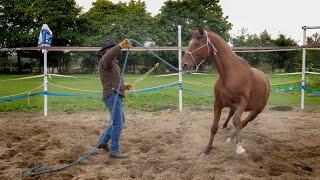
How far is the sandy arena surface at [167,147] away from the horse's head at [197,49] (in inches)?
56.9

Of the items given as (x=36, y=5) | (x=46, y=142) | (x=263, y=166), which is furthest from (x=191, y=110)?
(x=36, y=5)

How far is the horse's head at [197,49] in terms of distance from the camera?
5.61 metres

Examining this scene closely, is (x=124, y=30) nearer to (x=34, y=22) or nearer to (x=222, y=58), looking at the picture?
(x=34, y=22)

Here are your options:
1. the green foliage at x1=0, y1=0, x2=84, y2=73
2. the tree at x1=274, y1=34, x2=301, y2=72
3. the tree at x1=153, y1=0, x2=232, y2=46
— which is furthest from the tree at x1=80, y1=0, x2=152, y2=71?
the tree at x1=274, y1=34, x2=301, y2=72

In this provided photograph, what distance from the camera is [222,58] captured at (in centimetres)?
580

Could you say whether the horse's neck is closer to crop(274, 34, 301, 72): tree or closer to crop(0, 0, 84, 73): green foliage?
crop(274, 34, 301, 72): tree

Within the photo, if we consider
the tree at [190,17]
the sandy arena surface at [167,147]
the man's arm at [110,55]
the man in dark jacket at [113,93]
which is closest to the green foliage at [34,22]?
the tree at [190,17]

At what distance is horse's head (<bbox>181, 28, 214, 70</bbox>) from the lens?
5.61 meters

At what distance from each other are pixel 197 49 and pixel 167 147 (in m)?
1.79

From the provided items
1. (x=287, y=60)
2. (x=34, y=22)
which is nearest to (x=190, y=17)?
(x=287, y=60)

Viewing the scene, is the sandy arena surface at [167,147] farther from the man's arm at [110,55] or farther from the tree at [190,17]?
the tree at [190,17]

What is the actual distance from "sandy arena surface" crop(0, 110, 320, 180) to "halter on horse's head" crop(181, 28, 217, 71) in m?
1.47

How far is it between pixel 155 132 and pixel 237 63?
99.5 inches

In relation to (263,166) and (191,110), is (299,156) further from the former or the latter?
(191,110)
